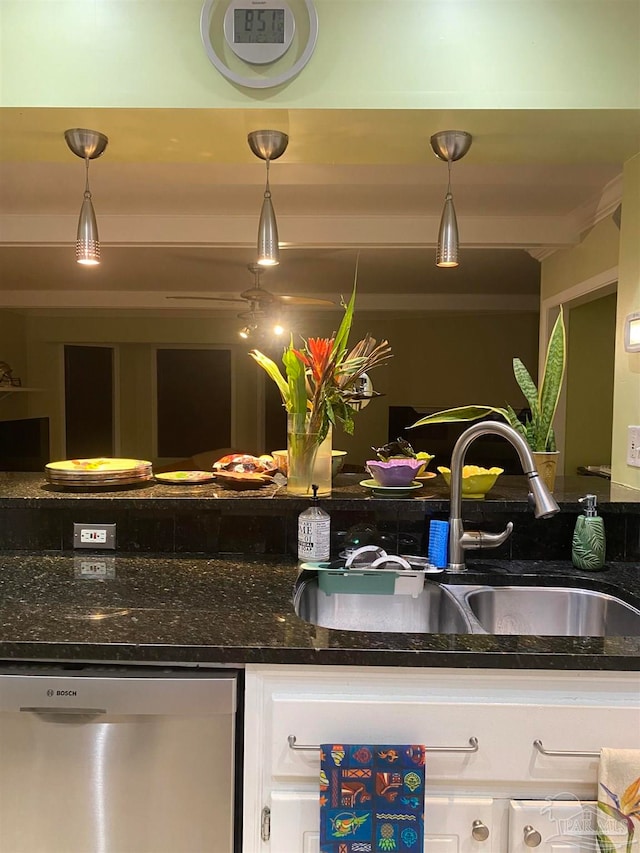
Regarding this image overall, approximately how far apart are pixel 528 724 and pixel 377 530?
695 mm

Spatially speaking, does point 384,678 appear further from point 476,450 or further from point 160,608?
point 476,450

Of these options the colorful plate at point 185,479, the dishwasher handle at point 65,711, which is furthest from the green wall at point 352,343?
the dishwasher handle at point 65,711

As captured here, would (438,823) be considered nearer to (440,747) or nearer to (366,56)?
(440,747)

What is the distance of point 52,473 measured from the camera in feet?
5.98

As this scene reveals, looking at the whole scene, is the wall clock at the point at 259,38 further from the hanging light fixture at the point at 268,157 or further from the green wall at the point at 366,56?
the hanging light fixture at the point at 268,157

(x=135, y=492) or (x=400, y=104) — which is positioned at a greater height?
(x=400, y=104)

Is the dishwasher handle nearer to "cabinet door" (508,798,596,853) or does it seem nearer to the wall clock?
"cabinet door" (508,798,596,853)

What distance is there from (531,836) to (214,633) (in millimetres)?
700

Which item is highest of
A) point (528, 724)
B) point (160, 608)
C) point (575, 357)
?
point (575, 357)

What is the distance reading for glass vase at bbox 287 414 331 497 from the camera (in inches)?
69.5

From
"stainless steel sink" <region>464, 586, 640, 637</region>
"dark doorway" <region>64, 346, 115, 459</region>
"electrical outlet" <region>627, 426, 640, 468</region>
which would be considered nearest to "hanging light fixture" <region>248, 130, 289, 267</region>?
"stainless steel sink" <region>464, 586, 640, 637</region>

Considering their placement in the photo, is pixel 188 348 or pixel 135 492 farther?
pixel 188 348

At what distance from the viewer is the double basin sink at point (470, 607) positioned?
5.08ft

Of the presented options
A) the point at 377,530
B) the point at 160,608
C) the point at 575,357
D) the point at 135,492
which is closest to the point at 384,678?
the point at 160,608
